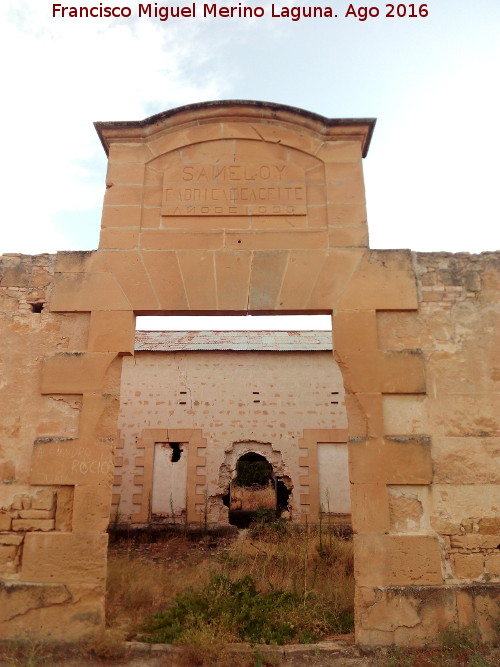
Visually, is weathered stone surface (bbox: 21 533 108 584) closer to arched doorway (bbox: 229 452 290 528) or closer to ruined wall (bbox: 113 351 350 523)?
ruined wall (bbox: 113 351 350 523)

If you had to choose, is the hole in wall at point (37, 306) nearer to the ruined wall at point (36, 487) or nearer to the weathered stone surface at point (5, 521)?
the ruined wall at point (36, 487)

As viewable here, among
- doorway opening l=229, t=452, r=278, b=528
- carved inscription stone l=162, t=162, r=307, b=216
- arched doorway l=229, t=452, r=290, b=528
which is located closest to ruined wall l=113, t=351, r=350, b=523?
arched doorway l=229, t=452, r=290, b=528

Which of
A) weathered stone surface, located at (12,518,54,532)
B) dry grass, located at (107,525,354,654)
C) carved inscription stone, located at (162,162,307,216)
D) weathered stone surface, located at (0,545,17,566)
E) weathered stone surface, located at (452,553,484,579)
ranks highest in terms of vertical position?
carved inscription stone, located at (162,162,307,216)

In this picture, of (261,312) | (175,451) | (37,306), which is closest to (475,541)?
(261,312)

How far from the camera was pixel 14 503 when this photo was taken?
14.2 feet

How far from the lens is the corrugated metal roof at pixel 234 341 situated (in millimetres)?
11906

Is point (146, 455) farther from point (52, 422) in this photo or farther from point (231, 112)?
point (231, 112)

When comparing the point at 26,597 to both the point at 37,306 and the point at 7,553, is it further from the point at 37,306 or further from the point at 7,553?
the point at 37,306

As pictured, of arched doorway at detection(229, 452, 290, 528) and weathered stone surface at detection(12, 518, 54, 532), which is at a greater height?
arched doorway at detection(229, 452, 290, 528)

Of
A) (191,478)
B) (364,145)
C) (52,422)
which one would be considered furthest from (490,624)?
(191,478)

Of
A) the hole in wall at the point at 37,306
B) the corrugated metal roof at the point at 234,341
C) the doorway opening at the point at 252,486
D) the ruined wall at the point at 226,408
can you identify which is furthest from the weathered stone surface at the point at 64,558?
the doorway opening at the point at 252,486

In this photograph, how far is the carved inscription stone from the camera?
5.02 m

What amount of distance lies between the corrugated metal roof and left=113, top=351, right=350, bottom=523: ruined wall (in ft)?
0.59

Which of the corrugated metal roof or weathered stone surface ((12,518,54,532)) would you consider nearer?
weathered stone surface ((12,518,54,532))
